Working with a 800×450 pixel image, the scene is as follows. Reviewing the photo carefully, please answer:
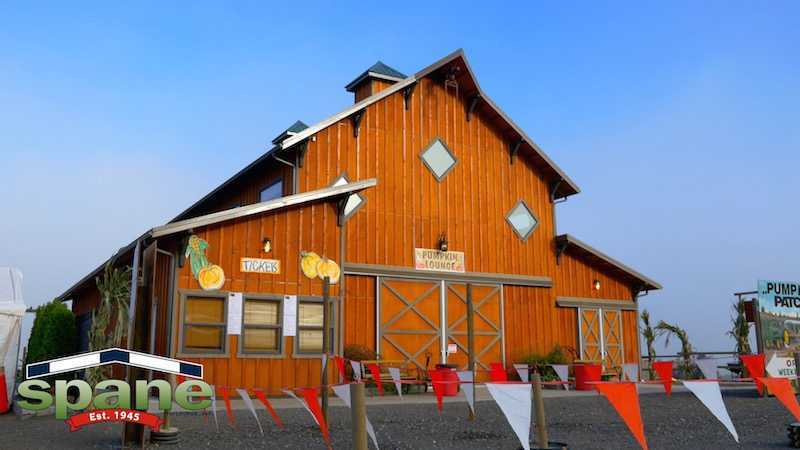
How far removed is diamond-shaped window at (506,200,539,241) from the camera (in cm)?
1944

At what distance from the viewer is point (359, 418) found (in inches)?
208

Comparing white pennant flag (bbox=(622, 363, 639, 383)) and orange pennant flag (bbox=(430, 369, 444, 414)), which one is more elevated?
white pennant flag (bbox=(622, 363, 639, 383))

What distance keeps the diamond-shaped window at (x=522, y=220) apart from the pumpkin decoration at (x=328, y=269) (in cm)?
614

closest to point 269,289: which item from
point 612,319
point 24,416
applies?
point 24,416

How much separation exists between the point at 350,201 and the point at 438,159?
134 inches

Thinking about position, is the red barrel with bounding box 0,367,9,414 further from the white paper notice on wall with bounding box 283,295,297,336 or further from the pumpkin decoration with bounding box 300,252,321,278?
the pumpkin decoration with bounding box 300,252,321,278

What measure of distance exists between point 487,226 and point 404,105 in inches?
158

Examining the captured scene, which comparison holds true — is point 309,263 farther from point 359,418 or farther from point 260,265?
point 359,418

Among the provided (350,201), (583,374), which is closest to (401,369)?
(350,201)

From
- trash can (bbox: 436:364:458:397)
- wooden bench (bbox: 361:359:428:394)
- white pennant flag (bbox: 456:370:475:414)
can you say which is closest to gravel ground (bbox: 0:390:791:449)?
white pennant flag (bbox: 456:370:475:414)

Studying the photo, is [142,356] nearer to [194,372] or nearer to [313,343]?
[194,372]

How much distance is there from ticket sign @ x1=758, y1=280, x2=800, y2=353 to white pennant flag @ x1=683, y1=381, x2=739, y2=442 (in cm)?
1123

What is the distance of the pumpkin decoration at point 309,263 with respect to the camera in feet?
48.6

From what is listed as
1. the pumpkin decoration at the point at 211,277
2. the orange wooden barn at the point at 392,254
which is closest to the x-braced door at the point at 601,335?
the orange wooden barn at the point at 392,254
